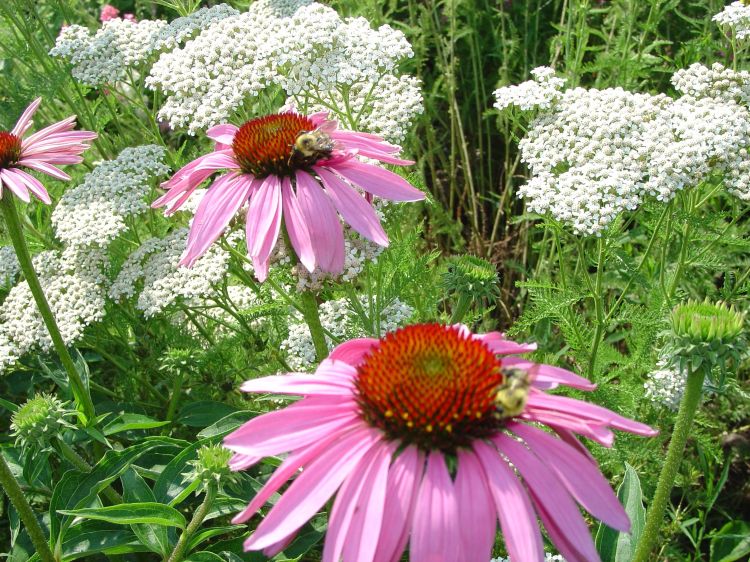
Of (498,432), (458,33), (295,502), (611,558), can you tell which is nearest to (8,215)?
(295,502)

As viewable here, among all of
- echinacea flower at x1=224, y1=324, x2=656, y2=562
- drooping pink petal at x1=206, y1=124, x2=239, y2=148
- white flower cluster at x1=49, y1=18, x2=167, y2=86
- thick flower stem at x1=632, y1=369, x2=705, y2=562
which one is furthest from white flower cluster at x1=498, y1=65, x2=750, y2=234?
white flower cluster at x1=49, y1=18, x2=167, y2=86

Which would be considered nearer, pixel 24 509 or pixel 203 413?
pixel 24 509

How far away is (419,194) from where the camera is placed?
1.81 m

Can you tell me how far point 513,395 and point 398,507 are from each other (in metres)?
0.23

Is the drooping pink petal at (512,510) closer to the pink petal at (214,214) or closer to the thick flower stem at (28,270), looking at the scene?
the pink petal at (214,214)

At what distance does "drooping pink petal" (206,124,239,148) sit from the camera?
204 centimetres

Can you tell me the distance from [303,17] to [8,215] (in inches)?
44.4

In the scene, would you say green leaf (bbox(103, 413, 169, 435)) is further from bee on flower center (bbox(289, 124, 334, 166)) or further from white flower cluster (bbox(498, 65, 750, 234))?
white flower cluster (bbox(498, 65, 750, 234))

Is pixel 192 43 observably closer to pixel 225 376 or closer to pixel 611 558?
pixel 225 376

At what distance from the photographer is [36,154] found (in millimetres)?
2322

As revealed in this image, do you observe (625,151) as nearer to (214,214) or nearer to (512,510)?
(214,214)

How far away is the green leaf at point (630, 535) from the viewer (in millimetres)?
1645

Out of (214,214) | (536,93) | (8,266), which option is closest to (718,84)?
(536,93)

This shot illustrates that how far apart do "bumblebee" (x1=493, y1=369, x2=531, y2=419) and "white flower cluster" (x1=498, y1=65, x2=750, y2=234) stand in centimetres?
108
